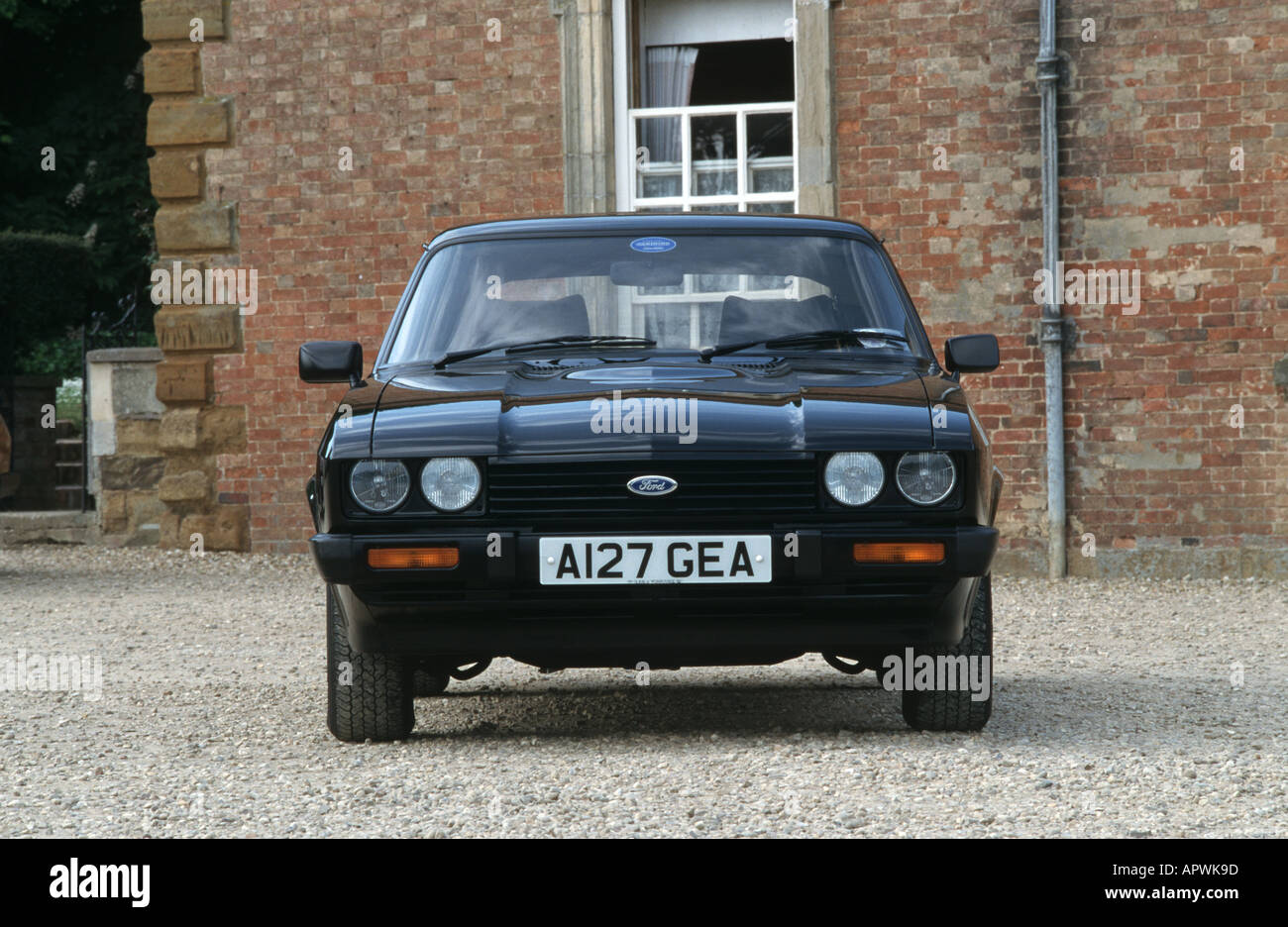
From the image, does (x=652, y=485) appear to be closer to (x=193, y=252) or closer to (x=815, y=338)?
(x=815, y=338)

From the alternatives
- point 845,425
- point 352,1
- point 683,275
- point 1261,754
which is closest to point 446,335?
point 683,275

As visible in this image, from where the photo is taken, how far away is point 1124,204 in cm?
1090

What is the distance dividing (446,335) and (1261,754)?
2.84 meters

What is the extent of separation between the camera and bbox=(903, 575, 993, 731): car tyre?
4855 mm

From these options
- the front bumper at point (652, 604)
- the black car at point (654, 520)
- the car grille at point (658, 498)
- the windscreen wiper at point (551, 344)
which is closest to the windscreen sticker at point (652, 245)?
the windscreen wiper at point (551, 344)

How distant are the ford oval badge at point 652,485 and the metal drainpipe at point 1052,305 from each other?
7.09 m

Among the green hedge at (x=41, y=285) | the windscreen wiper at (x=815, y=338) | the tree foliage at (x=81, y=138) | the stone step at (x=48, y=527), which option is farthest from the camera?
the tree foliage at (x=81, y=138)

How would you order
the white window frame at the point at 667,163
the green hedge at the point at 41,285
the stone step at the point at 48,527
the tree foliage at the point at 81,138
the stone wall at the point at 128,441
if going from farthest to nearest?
the tree foliage at the point at 81,138 → the green hedge at the point at 41,285 → the stone step at the point at 48,527 → the stone wall at the point at 128,441 → the white window frame at the point at 667,163

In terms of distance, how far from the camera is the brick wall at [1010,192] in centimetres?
1073

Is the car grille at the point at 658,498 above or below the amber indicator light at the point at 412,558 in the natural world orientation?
above

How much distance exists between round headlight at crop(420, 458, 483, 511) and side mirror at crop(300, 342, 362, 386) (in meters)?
1.02

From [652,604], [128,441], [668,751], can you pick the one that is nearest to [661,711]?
[668,751]

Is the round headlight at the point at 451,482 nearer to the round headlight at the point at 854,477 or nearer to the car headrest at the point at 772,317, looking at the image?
the round headlight at the point at 854,477

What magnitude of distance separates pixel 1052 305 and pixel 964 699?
651cm
